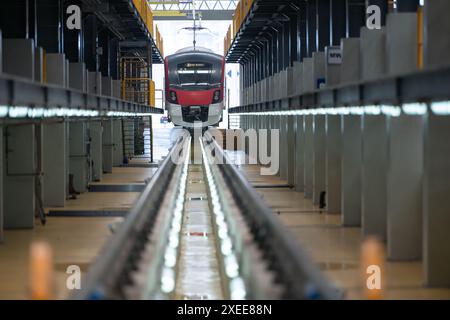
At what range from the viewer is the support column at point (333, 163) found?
15461 mm

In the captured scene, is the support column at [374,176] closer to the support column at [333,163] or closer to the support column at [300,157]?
the support column at [333,163]

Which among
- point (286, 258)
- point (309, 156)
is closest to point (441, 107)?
point (286, 258)

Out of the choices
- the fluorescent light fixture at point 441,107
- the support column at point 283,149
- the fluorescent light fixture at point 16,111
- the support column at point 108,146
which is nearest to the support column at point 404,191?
the fluorescent light fixture at point 441,107

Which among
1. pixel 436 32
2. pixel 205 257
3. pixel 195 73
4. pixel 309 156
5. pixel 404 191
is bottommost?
pixel 205 257

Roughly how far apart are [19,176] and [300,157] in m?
7.34

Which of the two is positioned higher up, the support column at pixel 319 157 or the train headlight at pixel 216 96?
the train headlight at pixel 216 96

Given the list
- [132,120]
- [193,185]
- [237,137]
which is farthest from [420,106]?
[237,137]

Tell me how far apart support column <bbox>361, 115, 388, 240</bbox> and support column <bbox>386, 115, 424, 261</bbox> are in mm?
1401

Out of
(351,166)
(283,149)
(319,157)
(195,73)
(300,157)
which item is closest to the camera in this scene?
(351,166)

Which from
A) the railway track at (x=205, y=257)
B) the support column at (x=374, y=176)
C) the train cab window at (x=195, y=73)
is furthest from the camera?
the train cab window at (x=195, y=73)

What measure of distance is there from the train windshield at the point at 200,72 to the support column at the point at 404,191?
81.0 feet

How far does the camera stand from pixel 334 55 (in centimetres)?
1658

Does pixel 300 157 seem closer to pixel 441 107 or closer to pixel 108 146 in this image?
pixel 108 146
